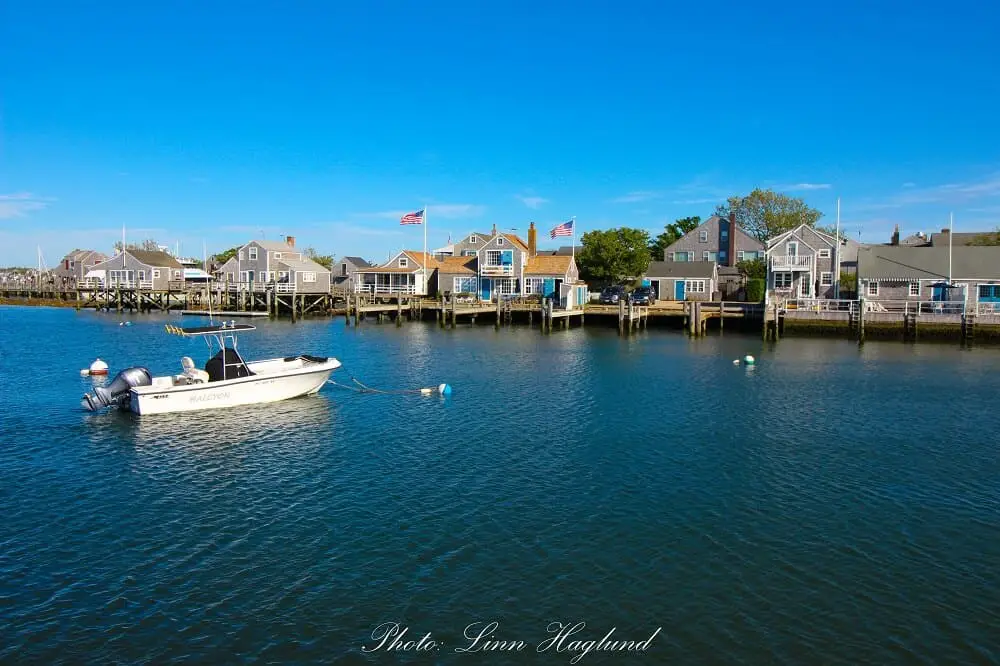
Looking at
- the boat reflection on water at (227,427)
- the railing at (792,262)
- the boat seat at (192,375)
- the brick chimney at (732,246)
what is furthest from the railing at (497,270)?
the boat seat at (192,375)

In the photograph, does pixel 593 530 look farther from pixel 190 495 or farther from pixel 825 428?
pixel 825 428

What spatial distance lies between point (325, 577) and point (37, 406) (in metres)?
22.6

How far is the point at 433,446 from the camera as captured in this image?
25438 mm

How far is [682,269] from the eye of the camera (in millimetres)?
87062

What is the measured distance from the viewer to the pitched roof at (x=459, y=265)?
279 feet

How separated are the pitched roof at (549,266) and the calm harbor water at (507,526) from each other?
4492 centimetres

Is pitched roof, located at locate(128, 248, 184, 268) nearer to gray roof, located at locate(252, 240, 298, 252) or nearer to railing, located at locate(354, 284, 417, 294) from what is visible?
A: gray roof, located at locate(252, 240, 298, 252)

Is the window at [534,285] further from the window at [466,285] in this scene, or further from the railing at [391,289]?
the railing at [391,289]

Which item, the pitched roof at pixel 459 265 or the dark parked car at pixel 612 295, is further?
the pitched roof at pixel 459 265

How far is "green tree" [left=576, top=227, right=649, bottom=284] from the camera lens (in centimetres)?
9494

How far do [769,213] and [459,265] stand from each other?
5005 cm

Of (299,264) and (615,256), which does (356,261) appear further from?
(615,256)

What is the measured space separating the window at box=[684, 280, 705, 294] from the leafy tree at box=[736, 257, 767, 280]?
18.5 feet

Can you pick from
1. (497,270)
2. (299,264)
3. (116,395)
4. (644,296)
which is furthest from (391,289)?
(116,395)
